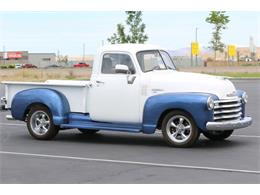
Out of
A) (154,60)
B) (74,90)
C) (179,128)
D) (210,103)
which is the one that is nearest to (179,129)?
(179,128)

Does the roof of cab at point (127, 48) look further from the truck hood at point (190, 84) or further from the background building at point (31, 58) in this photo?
the background building at point (31, 58)

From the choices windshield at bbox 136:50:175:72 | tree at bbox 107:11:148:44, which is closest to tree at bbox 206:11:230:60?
tree at bbox 107:11:148:44

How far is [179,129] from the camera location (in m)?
11.8

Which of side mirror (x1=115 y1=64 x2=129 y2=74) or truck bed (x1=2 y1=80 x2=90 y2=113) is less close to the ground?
side mirror (x1=115 y1=64 x2=129 y2=74)

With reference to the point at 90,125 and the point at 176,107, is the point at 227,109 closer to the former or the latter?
the point at 176,107

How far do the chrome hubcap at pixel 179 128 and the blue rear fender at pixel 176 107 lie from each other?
→ 21 centimetres

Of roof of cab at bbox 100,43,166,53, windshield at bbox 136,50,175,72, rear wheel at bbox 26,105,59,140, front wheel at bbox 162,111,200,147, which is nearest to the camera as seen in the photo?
front wheel at bbox 162,111,200,147

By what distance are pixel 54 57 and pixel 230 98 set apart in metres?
115

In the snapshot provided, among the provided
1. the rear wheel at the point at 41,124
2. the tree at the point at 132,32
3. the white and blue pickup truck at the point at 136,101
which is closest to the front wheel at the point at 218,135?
the white and blue pickup truck at the point at 136,101

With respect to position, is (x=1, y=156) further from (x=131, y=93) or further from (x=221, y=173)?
(x=221, y=173)

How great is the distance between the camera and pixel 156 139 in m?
13.4

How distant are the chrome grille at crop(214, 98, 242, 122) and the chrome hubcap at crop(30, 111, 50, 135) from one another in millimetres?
3843

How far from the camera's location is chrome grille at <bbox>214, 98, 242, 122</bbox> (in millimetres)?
11680

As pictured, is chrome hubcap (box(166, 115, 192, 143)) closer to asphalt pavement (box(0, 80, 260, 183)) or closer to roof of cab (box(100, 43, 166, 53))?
asphalt pavement (box(0, 80, 260, 183))
